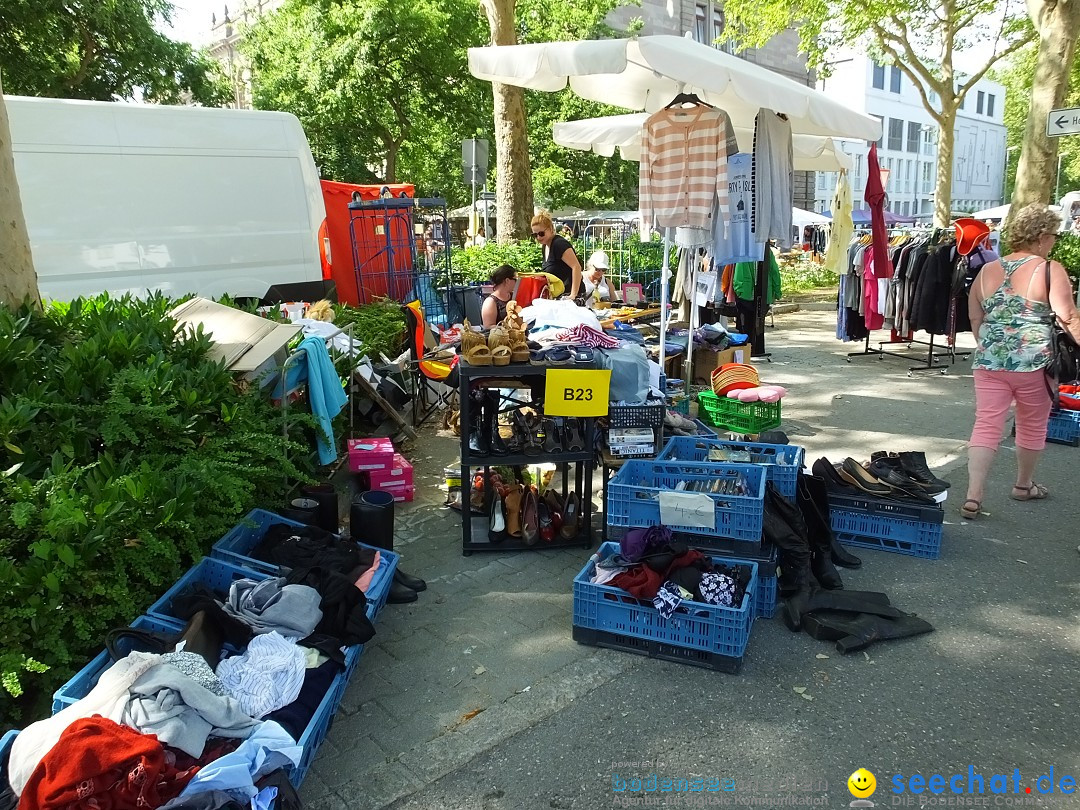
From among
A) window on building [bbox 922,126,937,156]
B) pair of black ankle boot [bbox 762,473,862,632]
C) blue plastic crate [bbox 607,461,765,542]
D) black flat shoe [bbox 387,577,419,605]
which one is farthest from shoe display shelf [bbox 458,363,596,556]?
window on building [bbox 922,126,937,156]

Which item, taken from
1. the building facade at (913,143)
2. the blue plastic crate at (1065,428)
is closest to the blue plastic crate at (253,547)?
the blue plastic crate at (1065,428)

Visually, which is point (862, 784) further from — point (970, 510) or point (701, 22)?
point (701, 22)

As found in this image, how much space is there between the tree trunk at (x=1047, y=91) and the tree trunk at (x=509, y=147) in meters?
7.50

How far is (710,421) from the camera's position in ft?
22.6

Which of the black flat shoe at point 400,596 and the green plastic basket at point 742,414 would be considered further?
the green plastic basket at point 742,414

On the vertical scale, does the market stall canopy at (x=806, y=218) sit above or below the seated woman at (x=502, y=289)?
above

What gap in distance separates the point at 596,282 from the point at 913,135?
186 ft

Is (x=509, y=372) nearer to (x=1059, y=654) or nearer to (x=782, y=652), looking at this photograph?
(x=782, y=652)

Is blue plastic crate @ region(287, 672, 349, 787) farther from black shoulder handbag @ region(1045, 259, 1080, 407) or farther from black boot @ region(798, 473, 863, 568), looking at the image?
black shoulder handbag @ region(1045, 259, 1080, 407)

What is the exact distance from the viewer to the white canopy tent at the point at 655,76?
5387mm

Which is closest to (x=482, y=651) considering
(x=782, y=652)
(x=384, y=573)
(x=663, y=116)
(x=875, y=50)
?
(x=384, y=573)

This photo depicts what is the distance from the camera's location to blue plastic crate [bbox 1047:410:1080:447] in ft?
22.4

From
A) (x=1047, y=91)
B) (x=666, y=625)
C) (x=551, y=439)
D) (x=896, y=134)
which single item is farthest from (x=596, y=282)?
(x=896, y=134)

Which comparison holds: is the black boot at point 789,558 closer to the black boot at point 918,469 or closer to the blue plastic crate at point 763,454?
the blue plastic crate at point 763,454
